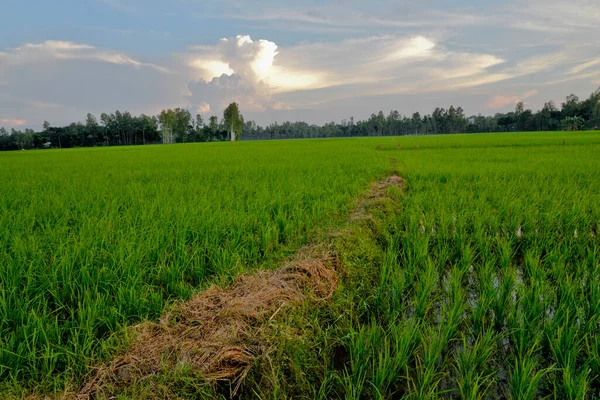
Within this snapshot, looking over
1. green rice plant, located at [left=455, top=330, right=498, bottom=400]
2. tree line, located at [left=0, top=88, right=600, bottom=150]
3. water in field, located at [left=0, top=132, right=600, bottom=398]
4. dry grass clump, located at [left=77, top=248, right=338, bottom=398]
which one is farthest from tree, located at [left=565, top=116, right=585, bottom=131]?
dry grass clump, located at [left=77, top=248, right=338, bottom=398]

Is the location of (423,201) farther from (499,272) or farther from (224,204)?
(224,204)

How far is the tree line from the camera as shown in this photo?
217 ft

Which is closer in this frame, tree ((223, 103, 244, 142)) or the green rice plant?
the green rice plant

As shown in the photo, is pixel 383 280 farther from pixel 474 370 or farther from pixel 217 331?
pixel 217 331

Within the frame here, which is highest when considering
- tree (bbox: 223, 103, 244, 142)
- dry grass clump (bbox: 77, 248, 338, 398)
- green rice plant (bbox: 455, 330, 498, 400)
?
tree (bbox: 223, 103, 244, 142)

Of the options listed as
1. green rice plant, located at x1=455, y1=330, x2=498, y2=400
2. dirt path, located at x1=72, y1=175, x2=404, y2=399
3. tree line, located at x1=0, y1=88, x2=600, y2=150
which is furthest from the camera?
tree line, located at x1=0, y1=88, x2=600, y2=150

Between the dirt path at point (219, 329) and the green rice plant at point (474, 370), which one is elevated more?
the dirt path at point (219, 329)

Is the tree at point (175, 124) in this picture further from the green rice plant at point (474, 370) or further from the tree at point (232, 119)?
the green rice plant at point (474, 370)

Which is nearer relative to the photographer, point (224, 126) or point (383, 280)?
point (383, 280)

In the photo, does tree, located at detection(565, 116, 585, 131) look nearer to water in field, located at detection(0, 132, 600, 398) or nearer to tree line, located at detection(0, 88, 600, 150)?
tree line, located at detection(0, 88, 600, 150)

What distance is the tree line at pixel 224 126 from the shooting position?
66.2 m

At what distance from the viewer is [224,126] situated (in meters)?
78.2

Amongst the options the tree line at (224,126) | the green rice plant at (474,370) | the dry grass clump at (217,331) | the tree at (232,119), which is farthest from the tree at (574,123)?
Answer: the dry grass clump at (217,331)

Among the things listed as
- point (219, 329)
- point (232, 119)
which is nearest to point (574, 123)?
point (232, 119)
